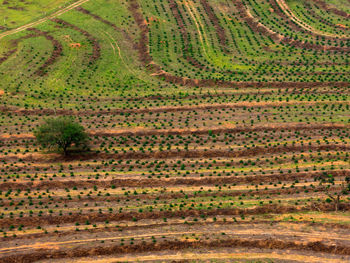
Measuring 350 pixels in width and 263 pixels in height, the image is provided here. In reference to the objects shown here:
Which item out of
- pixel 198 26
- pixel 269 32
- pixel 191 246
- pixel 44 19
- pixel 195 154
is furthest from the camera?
pixel 44 19

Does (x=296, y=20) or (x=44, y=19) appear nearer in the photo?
(x=44, y=19)

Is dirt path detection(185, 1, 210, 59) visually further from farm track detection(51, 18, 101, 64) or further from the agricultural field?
farm track detection(51, 18, 101, 64)

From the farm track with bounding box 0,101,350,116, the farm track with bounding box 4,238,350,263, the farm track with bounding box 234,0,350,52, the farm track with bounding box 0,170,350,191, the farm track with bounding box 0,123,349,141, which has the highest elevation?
the farm track with bounding box 234,0,350,52

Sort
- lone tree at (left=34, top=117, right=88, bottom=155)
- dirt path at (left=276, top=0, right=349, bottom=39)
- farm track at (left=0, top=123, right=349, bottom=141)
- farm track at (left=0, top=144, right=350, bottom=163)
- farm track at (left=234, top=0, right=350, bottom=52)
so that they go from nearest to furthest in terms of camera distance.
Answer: lone tree at (left=34, top=117, right=88, bottom=155) → farm track at (left=0, top=144, right=350, bottom=163) → farm track at (left=0, top=123, right=349, bottom=141) → farm track at (left=234, top=0, right=350, bottom=52) → dirt path at (left=276, top=0, right=349, bottom=39)

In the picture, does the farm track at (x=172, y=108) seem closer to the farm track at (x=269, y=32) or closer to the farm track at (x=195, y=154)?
the farm track at (x=195, y=154)

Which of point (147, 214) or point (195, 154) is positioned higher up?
point (195, 154)

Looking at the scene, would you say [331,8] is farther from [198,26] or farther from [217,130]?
[217,130]

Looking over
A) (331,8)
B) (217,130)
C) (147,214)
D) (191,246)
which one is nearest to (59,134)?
(147,214)

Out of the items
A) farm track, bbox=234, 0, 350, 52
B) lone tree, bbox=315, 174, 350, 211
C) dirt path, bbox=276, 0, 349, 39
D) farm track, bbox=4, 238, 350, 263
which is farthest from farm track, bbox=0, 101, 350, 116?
farm track, bbox=4, 238, 350, 263
